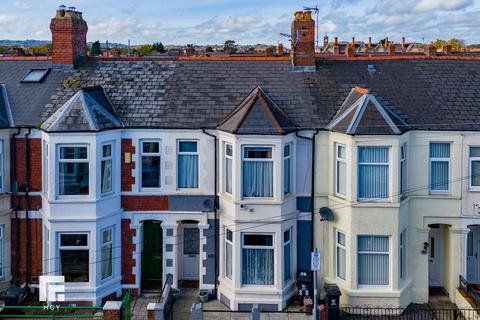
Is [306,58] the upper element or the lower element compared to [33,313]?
upper

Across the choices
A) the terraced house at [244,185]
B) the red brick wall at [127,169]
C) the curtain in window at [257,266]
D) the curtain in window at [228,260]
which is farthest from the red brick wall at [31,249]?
the curtain in window at [257,266]

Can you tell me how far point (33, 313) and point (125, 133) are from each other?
6.31 meters

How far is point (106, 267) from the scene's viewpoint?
18594 mm

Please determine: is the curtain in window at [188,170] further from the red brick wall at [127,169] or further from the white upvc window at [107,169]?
the white upvc window at [107,169]

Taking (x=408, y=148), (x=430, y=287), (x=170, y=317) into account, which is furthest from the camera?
(x=430, y=287)

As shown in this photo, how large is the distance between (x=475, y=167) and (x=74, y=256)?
43.8ft

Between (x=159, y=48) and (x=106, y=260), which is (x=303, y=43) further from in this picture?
(x=159, y=48)

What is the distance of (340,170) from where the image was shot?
18.2m

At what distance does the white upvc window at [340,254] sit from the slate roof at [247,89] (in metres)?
3.66

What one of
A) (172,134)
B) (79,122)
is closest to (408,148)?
(172,134)

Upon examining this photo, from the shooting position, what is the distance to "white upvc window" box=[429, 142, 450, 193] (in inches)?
726

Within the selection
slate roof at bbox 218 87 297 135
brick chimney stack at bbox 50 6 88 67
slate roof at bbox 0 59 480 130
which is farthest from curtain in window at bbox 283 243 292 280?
brick chimney stack at bbox 50 6 88 67

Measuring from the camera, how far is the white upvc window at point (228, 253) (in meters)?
18.3

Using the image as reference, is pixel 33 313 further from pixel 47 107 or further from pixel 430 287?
pixel 430 287
